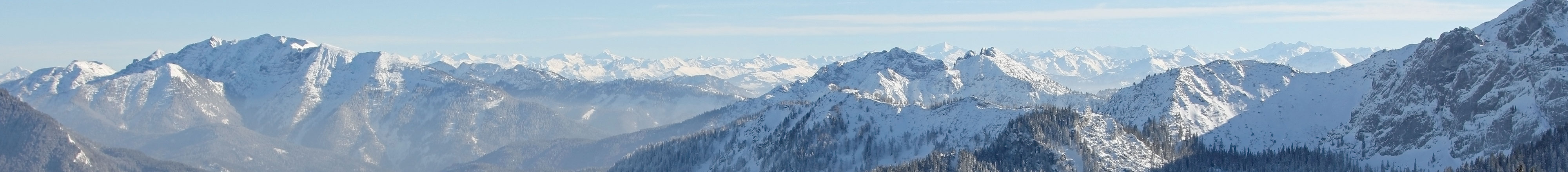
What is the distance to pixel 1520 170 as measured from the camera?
139625 mm
